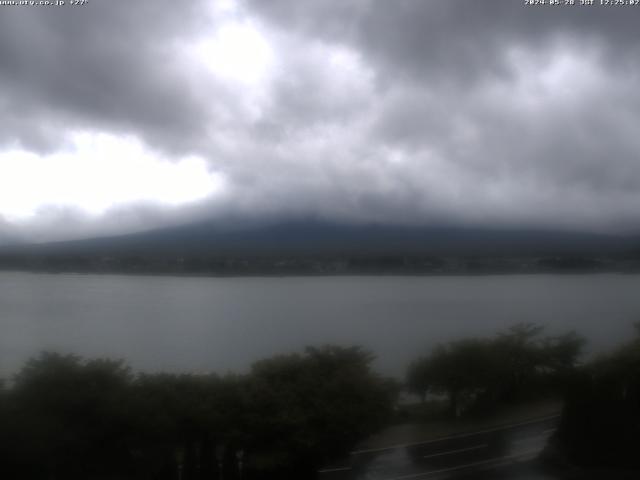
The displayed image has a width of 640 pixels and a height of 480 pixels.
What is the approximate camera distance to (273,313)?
6836 mm

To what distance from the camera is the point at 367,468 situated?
6.28 m

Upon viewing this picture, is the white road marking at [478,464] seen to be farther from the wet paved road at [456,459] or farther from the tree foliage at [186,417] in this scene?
the tree foliage at [186,417]

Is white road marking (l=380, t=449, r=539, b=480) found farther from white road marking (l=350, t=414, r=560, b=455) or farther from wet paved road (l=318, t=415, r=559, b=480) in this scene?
white road marking (l=350, t=414, r=560, b=455)

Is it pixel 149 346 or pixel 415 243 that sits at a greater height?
pixel 415 243

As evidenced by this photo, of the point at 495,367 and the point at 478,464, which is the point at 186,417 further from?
the point at 495,367

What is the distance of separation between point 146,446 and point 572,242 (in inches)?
206

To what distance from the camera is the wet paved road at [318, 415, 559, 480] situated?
20.3ft

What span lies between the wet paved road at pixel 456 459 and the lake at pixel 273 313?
2.90 feet

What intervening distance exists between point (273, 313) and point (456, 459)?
8.20 ft

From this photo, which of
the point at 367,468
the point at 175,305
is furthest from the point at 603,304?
the point at 175,305

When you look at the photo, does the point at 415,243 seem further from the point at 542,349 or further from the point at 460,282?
the point at 542,349

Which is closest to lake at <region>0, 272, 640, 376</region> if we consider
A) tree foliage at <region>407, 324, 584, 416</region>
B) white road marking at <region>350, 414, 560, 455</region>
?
tree foliage at <region>407, 324, 584, 416</region>

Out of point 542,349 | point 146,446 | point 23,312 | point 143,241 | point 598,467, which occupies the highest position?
point 143,241

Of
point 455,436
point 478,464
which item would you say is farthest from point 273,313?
point 478,464
